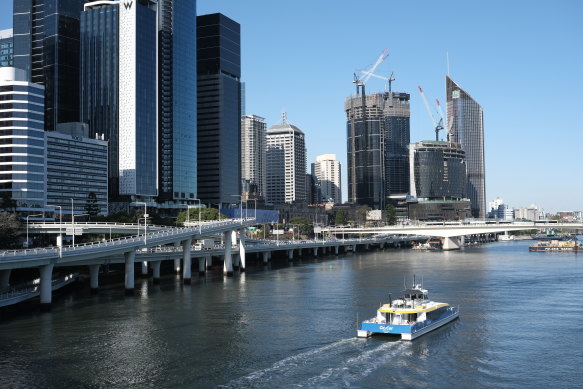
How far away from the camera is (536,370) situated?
55969mm

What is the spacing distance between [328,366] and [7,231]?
90055 mm

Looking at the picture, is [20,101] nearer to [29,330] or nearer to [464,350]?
[29,330]

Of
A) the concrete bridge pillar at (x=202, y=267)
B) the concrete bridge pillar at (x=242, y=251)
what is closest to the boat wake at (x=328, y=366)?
the concrete bridge pillar at (x=202, y=267)

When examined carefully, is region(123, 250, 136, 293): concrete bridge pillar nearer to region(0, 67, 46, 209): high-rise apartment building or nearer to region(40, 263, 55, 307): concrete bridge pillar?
region(40, 263, 55, 307): concrete bridge pillar

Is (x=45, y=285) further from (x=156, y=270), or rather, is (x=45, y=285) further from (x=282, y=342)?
(x=156, y=270)

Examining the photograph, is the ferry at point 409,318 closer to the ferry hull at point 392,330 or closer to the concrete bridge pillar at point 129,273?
the ferry hull at point 392,330

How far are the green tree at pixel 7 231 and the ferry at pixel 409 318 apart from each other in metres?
82.3

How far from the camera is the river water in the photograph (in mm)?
53250

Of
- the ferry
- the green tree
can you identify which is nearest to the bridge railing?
the green tree

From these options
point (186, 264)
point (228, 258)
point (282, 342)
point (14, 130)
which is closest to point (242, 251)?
point (228, 258)

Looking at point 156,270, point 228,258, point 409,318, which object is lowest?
point 409,318

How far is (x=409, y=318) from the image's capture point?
71188 millimetres

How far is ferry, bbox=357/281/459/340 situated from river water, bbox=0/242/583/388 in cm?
122

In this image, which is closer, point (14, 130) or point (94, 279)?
point (94, 279)
